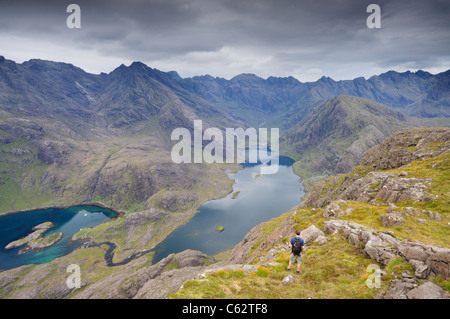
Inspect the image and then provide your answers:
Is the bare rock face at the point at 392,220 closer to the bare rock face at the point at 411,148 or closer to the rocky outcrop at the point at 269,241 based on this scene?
the rocky outcrop at the point at 269,241

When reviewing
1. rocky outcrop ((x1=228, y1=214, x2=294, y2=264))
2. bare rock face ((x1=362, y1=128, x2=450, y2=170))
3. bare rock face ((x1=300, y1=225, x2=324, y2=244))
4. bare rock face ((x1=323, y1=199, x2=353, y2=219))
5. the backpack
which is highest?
bare rock face ((x1=362, y1=128, x2=450, y2=170))

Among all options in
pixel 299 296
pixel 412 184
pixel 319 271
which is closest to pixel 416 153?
pixel 412 184

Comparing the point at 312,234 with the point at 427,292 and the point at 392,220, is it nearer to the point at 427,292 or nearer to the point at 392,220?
the point at 392,220

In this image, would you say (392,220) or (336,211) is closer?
(392,220)

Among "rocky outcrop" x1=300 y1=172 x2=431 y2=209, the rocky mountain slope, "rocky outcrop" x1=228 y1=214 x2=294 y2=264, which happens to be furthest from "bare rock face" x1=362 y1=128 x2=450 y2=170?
"rocky outcrop" x1=228 y1=214 x2=294 y2=264

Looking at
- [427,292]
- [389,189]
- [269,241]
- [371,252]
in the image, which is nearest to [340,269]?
[371,252]

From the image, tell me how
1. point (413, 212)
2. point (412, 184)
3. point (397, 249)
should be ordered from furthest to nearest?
point (412, 184), point (413, 212), point (397, 249)

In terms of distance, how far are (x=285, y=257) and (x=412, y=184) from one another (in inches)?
1322

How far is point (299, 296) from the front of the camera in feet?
63.2

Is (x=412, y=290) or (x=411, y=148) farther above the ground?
(x=411, y=148)

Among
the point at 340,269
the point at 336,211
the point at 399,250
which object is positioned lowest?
the point at 340,269

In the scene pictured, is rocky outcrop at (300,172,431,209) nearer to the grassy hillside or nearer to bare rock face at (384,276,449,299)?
the grassy hillside

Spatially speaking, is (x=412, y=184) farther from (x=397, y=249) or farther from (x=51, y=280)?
(x=51, y=280)

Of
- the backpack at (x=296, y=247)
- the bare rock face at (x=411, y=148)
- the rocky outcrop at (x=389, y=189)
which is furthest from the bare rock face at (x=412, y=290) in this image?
the bare rock face at (x=411, y=148)
